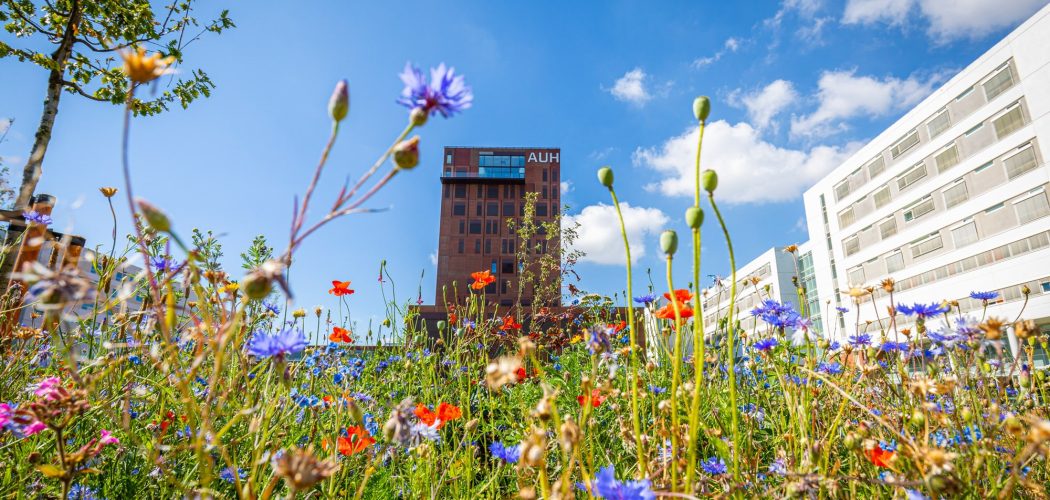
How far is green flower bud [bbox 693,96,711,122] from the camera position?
72 centimetres

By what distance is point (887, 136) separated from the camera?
79.2 feet

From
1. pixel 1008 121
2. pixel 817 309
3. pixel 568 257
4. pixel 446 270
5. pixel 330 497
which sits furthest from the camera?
pixel 446 270

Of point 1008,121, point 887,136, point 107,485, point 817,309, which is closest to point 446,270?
point 817,309

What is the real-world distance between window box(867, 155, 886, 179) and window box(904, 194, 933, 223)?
2714 mm

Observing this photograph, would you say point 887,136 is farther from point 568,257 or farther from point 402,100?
point 402,100

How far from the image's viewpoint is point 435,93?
54cm

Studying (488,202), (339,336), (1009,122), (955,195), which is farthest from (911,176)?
(339,336)

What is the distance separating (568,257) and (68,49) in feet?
15.1

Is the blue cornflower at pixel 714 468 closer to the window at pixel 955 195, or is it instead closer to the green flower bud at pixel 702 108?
the green flower bud at pixel 702 108

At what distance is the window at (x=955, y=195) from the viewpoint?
65.2 feet

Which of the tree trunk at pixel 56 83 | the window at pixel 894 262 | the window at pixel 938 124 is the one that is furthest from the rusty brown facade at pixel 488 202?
the tree trunk at pixel 56 83

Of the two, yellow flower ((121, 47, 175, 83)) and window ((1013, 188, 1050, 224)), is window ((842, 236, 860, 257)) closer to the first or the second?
window ((1013, 188, 1050, 224))

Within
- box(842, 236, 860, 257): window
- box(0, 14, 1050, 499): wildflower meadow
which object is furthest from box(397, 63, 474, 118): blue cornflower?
box(842, 236, 860, 257): window

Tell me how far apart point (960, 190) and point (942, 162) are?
1572 mm
